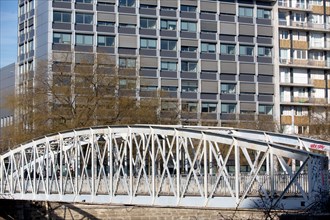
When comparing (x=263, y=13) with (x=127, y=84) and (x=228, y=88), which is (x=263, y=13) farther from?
(x=127, y=84)

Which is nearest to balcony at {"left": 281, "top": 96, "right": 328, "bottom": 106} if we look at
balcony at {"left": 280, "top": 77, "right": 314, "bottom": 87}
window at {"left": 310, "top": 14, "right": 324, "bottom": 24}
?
balcony at {"left": 280, "top": 77, "right": 314, "bottom": 87}

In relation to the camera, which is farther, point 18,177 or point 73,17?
point 73,17

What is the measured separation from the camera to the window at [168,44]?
92.3 m

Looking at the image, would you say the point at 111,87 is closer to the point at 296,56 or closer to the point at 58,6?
the point at 58,6

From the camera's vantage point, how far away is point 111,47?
88.3 metres

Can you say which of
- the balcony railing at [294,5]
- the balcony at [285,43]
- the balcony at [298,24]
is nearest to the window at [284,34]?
the balcony at [285,43]

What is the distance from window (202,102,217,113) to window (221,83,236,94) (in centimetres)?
232

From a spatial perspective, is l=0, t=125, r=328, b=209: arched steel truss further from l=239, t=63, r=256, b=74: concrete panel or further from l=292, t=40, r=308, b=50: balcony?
l=292, t=40, r=308, b=50: balcony

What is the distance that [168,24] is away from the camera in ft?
305

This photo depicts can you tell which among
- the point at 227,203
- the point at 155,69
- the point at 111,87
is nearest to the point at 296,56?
the point at 155,69

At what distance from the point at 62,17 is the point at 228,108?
24038 millimetres

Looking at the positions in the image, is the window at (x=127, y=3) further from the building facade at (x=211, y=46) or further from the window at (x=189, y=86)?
the window at (x=189, y=86)

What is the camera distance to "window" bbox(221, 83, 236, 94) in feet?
314

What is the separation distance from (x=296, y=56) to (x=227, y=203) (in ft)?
228
